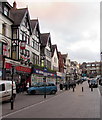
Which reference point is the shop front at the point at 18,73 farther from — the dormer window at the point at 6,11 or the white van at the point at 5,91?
the dormer window at the point at 6,11

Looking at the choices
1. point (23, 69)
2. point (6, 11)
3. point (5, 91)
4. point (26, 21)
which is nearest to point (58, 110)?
point (5, 91)

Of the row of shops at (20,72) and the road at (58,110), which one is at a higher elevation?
the row of shops at (20,72)

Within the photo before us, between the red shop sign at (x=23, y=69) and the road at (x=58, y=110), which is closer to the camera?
the road at (x=58, y=110)

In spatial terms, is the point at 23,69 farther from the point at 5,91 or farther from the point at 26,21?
the point at 5,91

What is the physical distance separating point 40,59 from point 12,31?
587 inches

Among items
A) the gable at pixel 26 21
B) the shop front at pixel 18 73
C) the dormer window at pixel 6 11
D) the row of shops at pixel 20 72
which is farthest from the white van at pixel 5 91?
the gable at pixel 26 21

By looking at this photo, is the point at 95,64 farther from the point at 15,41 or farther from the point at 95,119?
the point at 95,119

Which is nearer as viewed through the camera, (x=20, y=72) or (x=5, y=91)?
(x=5, y=91)

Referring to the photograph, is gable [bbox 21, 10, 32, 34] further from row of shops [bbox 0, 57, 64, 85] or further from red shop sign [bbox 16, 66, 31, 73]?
red shop sign [bbox 16, 66, 31, 73]

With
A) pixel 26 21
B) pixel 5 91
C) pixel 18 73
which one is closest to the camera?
pixel 5 91

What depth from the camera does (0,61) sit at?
24781 mm

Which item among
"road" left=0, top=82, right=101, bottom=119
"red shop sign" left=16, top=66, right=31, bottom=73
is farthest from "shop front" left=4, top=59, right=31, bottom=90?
"road" left=0, top=82, right=101, bottom=119

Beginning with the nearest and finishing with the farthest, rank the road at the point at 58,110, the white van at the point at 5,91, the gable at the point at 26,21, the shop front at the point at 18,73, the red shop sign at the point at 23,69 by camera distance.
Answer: the road at the point at 58,110
the white van at the point at 5,91
the shop front at the point at 18,73
the red shop sign at the point at 23,69
the gable at the point at 26,21

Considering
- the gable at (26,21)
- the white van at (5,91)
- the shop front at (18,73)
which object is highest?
the gable at (26,21)
